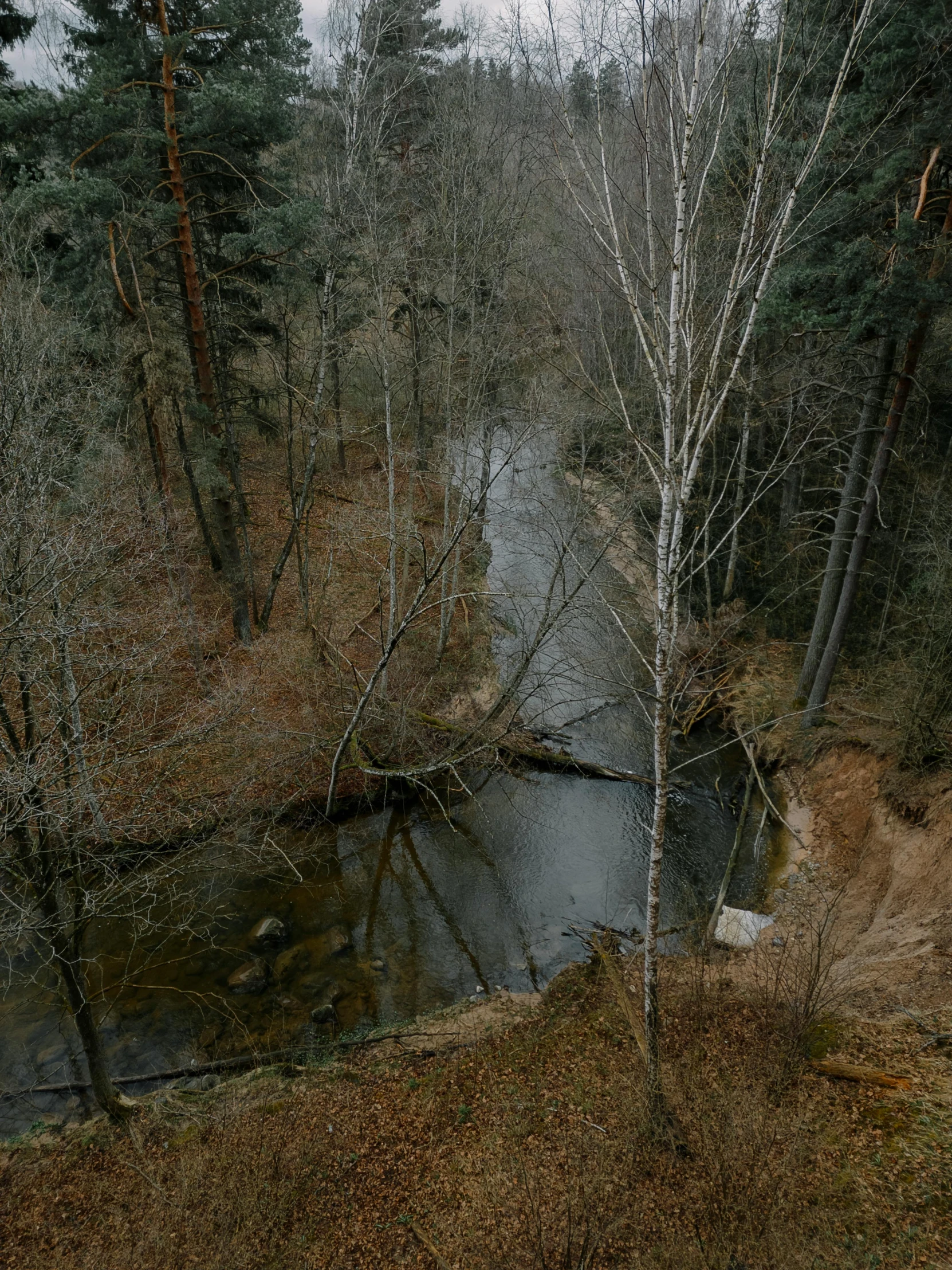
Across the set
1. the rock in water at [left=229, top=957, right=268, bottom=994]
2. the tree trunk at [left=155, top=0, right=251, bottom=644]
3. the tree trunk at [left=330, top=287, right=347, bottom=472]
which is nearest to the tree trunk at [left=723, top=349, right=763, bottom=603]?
the tree trunk at [left=330, top=287, right=347, bottom=472]

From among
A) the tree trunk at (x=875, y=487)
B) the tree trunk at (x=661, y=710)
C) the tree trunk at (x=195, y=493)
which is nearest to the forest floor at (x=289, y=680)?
the tree trunk at (x=195, y=493)

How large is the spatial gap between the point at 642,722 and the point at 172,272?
564 inches

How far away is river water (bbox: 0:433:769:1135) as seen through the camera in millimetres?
9227

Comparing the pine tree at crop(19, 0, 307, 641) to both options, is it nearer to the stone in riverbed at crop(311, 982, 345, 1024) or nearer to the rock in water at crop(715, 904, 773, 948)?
the stone in riverbed at crop(311, 982, 345, 1024)

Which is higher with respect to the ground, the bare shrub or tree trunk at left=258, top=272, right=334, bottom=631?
tree trunk at left=258, top=272, right=334, bottom=631

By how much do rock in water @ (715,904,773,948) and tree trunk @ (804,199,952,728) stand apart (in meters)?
3.28

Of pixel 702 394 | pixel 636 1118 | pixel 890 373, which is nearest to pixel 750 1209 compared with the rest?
pixel 636 1118

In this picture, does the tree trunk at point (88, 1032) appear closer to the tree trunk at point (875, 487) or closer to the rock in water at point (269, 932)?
the rock in water at point (269, 932)

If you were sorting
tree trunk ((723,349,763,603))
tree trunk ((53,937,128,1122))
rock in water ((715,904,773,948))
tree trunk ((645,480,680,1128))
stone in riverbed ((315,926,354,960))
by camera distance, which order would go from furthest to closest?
tree trunk ((723,349,763,603))
stone in riverbed ((315,926,354,960))
rock in water ((715,904,773,948))
tree trunk ((53,937,128,1122))
tree trunk ((645,480,680,1128))

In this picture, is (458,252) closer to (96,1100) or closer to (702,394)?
(702,394)

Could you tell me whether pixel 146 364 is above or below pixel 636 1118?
above

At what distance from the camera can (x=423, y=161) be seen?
1916 cm

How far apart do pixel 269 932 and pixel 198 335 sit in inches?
429

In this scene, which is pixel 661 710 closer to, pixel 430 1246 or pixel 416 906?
pixel 430 1246
